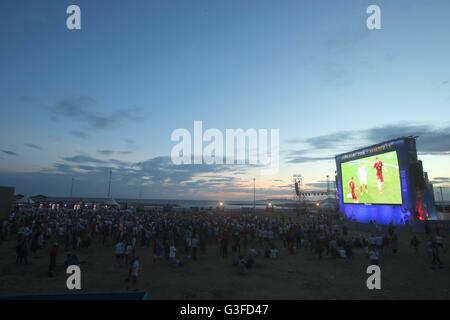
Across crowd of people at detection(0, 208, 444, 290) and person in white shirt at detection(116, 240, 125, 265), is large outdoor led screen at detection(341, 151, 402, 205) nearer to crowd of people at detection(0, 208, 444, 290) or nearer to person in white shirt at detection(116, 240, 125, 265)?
crowd of people at detection(0, 208, 444, 290)

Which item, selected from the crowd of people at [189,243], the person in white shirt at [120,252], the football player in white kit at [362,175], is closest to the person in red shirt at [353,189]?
the football player in white kit at [362,175]

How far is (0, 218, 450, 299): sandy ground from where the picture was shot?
1111 cm

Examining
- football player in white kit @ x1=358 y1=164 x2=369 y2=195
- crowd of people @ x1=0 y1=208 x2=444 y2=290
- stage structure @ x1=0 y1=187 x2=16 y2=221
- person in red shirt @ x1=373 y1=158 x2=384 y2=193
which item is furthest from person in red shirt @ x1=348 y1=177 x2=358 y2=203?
stage structure @ x1=0 y1=187 x2=16 y2=221

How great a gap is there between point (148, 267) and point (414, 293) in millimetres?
13008

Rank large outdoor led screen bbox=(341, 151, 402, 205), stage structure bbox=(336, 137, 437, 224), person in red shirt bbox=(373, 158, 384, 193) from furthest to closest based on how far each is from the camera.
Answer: person in red shirt bbox=(373, 158, 384, 193)
large outdoor led screen bbox=(341, 151, 402, 205)
stage structure bbox=(336, 137, 437, 224)

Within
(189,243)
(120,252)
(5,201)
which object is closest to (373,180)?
(189,243)

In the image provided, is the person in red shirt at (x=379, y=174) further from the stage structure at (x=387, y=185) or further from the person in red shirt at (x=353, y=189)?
the person in red shirt at (x=353, y=189)

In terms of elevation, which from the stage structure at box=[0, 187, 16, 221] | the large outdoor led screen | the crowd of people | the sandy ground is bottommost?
the sandy ground

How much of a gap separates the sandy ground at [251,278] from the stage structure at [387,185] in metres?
12.3

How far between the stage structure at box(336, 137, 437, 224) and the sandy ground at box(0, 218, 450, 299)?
1228 cm

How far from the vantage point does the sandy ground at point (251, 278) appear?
36.4ft
